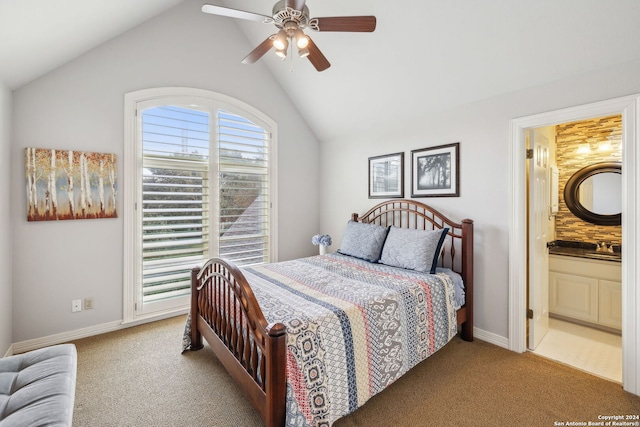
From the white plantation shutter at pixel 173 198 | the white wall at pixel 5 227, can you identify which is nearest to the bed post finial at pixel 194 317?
the white plantation shutter at pixel 173 198

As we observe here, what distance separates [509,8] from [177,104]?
3.24m

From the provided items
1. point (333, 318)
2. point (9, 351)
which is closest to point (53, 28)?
point (9, 351)

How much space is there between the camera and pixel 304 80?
3854mm

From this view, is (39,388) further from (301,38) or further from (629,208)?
(629,208)

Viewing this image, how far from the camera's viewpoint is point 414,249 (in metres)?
2.79

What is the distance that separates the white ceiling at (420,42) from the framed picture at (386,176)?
1.70 ft

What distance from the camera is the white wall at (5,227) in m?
2.32

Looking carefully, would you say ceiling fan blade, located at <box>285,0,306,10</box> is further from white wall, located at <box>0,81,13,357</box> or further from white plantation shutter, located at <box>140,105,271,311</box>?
white wall, located at <box>0,81,13,357</box>

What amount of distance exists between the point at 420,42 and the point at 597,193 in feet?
9.05

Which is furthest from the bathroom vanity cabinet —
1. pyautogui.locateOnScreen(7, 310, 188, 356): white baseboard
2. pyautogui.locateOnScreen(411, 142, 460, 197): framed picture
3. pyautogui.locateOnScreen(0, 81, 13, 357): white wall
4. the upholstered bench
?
pyautogui.locateOnScreen(0, 81, 13, 357): white wall

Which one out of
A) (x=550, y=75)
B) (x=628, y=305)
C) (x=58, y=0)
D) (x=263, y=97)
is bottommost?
(x=628, y=305)

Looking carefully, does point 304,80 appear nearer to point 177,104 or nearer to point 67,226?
point 177,104

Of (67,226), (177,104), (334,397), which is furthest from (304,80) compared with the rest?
(334,397)

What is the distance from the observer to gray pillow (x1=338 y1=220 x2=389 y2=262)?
3.19 metres
